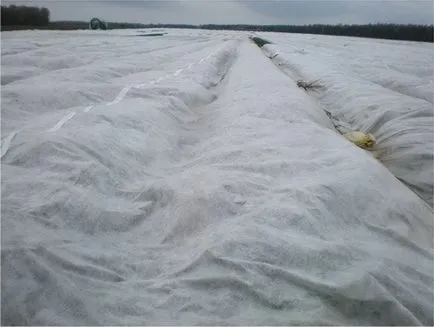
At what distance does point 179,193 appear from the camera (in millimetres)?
2736

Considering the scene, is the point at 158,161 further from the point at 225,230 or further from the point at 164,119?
the point at 225,230

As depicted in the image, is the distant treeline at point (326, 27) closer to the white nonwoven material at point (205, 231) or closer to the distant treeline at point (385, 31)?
the distant treeline at point (385, 31)

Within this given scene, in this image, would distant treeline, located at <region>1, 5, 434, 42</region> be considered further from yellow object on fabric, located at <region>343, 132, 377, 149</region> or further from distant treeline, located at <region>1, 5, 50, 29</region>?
yellow object on fabric, located at <region>343, 132, 377, 149</region>

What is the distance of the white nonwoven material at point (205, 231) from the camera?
175 cm

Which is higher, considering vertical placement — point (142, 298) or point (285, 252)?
point (285, 252)

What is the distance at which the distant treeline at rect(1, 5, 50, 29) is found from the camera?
2988cm

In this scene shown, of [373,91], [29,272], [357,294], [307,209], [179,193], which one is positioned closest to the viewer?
[29,272]

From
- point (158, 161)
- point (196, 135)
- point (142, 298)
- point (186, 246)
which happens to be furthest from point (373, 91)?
point (142, 298)

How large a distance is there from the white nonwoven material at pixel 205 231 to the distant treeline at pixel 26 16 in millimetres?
31689

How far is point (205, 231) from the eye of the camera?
2.31 m

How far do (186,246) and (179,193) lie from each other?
1.89ft

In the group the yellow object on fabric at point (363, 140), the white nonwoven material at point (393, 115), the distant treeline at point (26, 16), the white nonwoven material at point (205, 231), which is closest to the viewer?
the white nonwoven material at point (205, 231)

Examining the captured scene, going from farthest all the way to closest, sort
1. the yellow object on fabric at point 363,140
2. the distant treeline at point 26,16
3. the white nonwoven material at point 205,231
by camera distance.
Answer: the distant treeline at point 26,16 → the yellow object on fabric at point 363,140 → the white nonwoven material at point 205,231

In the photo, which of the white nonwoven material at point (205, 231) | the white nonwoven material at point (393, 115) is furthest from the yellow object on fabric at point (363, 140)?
the white nonwoven material at point (205, 231)
